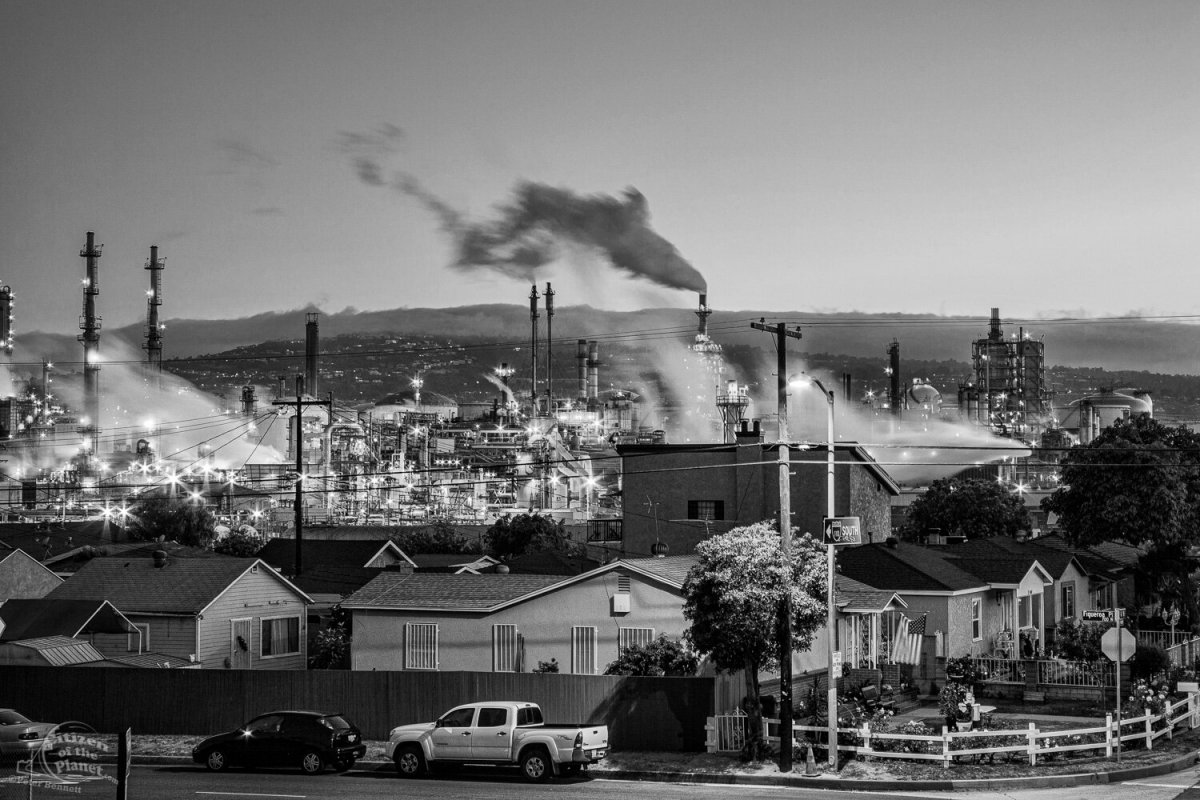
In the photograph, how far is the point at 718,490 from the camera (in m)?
62.8

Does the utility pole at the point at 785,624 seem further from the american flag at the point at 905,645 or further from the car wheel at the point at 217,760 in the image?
the american flag at the point at 905,645

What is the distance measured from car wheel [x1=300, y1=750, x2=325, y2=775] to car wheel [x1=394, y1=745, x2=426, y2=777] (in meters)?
1.91

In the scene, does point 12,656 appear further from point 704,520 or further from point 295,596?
point 704,520

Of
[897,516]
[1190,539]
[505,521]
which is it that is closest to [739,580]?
[1190,539]

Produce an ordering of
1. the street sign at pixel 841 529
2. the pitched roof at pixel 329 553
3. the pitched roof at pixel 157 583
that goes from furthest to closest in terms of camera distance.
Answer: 1. the pitched roof at pixel 329 553
2. the pitched roof at pixel 157 583
3. the street sign at pixel 841 529

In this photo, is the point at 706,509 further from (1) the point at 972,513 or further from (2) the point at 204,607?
(1) the point at 972,513

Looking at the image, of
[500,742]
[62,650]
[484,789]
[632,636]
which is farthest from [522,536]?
[484,789]

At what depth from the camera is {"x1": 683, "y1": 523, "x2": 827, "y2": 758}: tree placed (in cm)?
2950

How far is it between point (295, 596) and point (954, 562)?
25.1 m

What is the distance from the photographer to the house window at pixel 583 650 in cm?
3944

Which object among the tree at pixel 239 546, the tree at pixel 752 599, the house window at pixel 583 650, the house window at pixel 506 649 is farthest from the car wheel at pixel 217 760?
the tree at pixel 239 546

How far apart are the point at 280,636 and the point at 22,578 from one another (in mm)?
10821

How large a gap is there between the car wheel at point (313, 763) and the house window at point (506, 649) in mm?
9842

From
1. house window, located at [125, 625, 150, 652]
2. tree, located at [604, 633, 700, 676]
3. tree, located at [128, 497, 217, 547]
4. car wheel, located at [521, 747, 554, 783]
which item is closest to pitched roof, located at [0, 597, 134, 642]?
house window, located at [125, 625, 150, 652]
